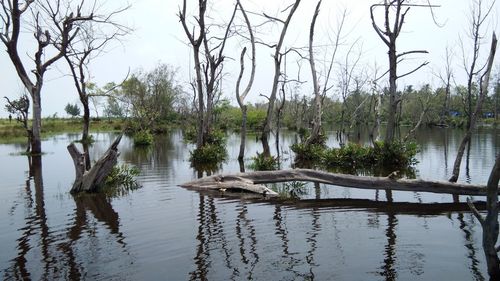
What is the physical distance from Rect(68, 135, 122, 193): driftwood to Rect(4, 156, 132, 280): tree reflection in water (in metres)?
0.72

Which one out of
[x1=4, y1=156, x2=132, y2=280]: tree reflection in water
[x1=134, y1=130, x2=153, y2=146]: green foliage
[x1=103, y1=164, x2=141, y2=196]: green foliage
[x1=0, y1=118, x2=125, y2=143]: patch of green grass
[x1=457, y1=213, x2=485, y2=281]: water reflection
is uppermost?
[x1=0, y1=118, x2=125, y2=143]: patch of green grass

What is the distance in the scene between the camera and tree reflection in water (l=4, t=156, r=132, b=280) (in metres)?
6.29

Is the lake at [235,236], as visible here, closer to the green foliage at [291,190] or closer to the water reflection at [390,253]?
the water reflection at [390,253]

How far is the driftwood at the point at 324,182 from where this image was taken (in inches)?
421

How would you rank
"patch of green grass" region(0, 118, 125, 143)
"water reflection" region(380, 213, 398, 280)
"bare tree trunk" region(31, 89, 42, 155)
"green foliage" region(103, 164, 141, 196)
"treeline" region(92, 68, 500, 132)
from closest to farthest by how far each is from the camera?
1. "water reflection" region(380, 213, 398, 280)
2. "green foliage" region(103, 164, 141, 196)
3. "bare tree trunk" region(31, 89, 42, 155)
4. "patch of green grass" region(0, 118, 125, 143)
5. "treeline" region(92, 68, 500, 132)

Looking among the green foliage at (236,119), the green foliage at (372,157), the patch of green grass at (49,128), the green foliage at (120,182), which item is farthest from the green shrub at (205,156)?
the green foliage at (236,119)

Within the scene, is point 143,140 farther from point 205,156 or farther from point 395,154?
point 395,154

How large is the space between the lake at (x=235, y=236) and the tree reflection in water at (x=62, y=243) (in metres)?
0.02

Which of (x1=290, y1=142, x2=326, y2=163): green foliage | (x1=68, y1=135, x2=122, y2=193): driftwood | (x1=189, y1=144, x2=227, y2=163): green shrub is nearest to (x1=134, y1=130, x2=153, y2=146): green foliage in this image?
(x1=189, y1=144, x2=227, y2=163): green shrub

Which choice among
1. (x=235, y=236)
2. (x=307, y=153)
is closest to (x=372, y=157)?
(x=307, y=153)

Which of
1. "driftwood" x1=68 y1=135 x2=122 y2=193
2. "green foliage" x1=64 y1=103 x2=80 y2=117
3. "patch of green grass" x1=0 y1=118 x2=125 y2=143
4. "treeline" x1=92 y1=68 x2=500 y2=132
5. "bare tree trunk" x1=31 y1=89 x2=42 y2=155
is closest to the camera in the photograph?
"driftwood" x1=68 y1=135 x2=122 y2=193

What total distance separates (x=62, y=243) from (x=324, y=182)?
22.8 ft

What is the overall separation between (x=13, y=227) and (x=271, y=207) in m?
5.61

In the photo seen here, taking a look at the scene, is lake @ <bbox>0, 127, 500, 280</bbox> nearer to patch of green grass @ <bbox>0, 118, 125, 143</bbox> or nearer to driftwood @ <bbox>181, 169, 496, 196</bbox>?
driftwood @ <bbox>181, 169, 496, 196</bbox>
